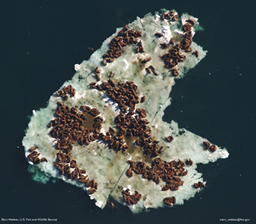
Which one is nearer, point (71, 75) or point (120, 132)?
point (120, 132)

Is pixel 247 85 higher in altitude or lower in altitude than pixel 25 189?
higher

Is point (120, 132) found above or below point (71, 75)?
below

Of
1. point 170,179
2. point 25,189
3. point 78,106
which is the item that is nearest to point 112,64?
point 78,106

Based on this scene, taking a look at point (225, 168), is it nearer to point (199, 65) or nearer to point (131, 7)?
point (199, 65)

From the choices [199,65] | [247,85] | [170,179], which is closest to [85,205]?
[170,179]

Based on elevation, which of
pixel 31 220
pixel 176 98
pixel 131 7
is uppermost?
pixel 131 7

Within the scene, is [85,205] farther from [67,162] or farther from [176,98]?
[176,98]
